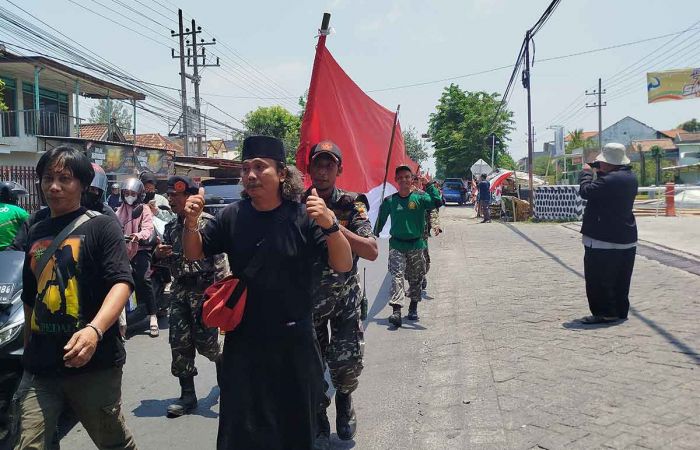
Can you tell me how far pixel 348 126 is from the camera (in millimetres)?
→ 5527

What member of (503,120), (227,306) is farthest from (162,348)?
(503,120)

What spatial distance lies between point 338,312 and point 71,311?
178cm

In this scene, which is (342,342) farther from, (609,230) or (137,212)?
(137,212)

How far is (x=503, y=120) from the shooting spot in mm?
46000

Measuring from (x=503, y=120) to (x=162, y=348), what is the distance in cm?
4236

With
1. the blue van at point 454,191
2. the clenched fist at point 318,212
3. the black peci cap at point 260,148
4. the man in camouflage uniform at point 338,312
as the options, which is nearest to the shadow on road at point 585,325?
the man in camouflage uniform at point 338,312

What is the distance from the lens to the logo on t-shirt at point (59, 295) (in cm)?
279

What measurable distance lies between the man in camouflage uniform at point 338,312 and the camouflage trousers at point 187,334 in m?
1.06

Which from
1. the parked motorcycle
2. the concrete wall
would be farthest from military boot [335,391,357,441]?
the concrete wall

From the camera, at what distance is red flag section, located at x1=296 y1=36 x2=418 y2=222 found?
4922 millimetres

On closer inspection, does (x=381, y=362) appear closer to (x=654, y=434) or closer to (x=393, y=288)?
(x=393, y=288)

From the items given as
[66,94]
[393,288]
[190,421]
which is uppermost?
[66,94]

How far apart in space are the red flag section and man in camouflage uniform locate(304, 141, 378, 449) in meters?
0.44

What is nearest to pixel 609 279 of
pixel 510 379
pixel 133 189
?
pixel 510 379
